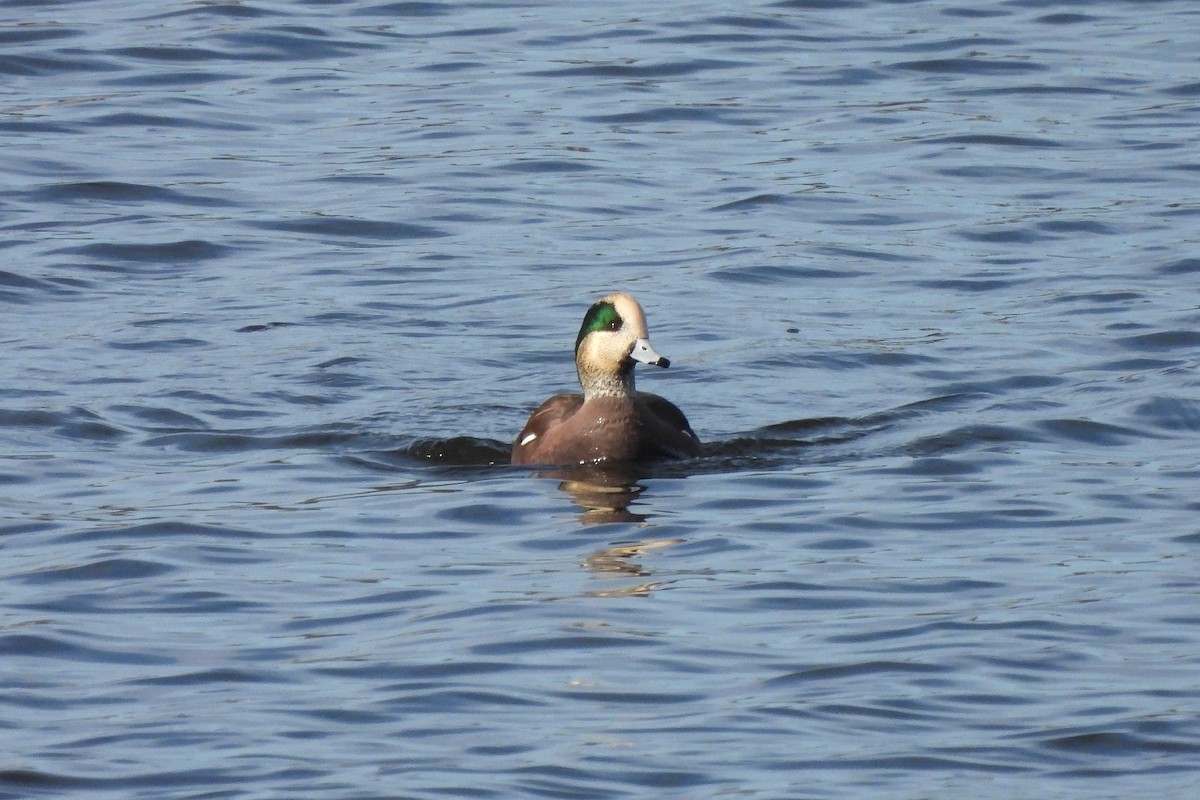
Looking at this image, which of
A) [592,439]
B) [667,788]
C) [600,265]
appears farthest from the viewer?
[600,265]

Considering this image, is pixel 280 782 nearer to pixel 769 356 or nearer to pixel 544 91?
pixel 769 356

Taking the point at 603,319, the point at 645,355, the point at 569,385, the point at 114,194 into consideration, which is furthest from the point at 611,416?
the point at 114,194

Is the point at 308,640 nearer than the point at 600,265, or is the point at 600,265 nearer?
the point at 308,640

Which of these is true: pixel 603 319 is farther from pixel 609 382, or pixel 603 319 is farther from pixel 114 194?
pixel 114 194

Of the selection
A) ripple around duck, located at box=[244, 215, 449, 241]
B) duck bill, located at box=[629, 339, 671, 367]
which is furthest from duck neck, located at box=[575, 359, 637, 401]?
ripple around duck, located at box=[244, 215, 449, 241]

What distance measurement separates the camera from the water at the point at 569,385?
7.46 metres

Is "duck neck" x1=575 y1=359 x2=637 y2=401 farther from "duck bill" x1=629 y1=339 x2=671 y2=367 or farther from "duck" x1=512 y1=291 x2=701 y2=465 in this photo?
"duck bill" x1=629 y1=339 x2=671 y2=367

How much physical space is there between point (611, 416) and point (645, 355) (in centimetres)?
40

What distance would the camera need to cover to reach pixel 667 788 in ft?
22.5

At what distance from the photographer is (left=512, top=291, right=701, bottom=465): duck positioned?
11.6 m

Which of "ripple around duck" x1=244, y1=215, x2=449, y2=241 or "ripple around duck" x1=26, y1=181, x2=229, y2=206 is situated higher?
"ripple around duck" x1=26, y1=181, x2=229, y2=206

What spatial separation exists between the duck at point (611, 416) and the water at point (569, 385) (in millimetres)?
218

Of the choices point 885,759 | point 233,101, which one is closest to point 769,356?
point 885,759

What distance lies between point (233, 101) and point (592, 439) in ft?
33.8
